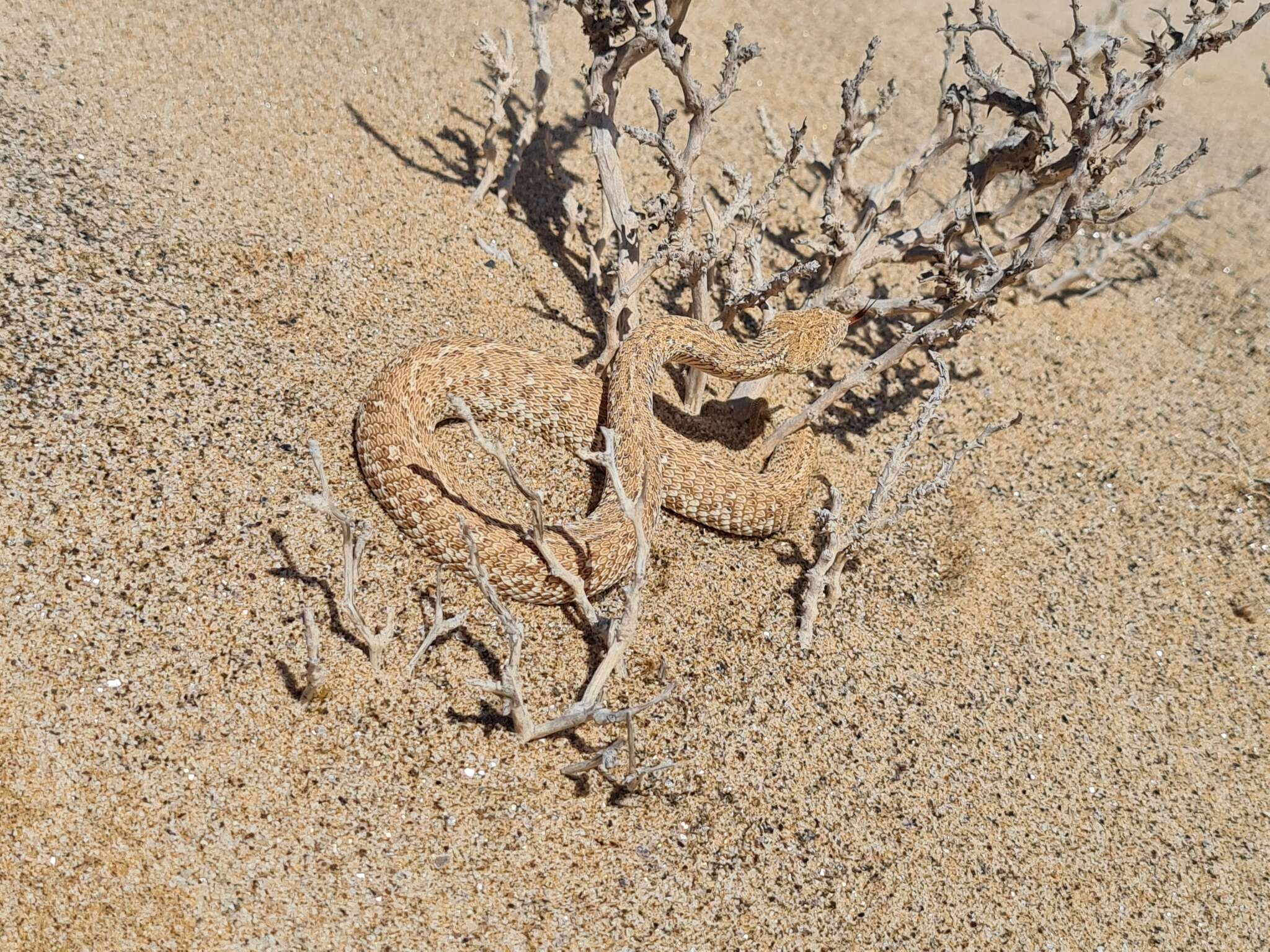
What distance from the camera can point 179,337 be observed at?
473 centimetres

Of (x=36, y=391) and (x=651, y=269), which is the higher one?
(x=651, y=269)

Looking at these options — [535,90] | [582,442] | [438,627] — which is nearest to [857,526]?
[582,442]

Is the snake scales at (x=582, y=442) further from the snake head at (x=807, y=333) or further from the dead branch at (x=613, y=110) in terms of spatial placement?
the dead branch at (x=613, y=110)

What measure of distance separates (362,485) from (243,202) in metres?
2.56

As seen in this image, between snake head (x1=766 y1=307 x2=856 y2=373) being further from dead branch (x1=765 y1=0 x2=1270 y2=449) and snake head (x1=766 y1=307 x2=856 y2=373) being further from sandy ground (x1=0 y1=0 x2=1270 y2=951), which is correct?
sandy ground (x1=0 y1=0 x2=1270 y2=951)

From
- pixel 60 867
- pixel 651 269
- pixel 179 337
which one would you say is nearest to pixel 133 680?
pixel 60 867

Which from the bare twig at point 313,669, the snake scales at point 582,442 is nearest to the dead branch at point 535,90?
the snake scales at point 582,442

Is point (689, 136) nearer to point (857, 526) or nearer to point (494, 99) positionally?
point (494, 99)

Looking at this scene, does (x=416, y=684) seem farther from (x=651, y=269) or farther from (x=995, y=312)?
(x=995, y=312)

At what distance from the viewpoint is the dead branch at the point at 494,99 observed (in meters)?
6.00

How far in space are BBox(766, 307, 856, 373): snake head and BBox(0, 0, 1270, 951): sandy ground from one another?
2.49 feet

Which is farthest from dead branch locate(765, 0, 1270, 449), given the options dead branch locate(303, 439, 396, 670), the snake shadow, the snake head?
dead branch locate(303, 439, 396, 670)

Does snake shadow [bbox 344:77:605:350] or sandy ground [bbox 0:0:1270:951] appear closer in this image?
sandy ground [bbox 0:0:1270:951]

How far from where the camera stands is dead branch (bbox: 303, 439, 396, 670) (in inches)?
130
